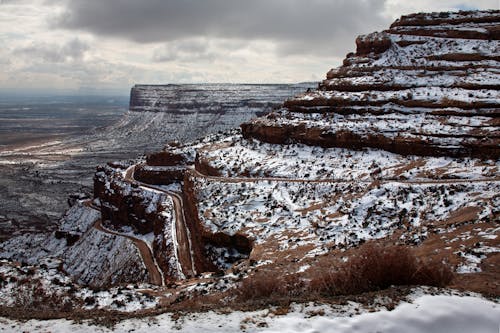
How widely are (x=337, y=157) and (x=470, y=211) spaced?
49.1 ft

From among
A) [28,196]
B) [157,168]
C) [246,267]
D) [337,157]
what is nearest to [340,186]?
[337,157]

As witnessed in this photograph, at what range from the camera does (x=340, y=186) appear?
30516 millimetres

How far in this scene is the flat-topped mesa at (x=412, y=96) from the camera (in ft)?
111

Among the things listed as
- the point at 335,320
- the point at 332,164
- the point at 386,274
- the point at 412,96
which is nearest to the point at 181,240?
the point at 332,164

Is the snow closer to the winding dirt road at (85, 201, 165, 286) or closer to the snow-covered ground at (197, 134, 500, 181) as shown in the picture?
the snow-covered ground at (197, 134, 500, 181)

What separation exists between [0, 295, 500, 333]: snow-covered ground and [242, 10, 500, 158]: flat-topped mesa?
25048 millimetres

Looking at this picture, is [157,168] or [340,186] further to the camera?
[157,168]

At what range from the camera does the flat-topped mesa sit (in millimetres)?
33844

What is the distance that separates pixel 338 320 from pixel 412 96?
3384cm

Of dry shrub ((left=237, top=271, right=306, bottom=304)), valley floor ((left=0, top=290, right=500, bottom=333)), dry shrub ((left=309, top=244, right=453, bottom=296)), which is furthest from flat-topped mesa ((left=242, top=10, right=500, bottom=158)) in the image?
valley floor ((left=0, top=290, right=500, bottom=333))

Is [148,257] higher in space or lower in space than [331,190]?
lower

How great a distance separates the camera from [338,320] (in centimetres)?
970

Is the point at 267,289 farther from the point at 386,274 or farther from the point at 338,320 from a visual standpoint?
the point at 338,320

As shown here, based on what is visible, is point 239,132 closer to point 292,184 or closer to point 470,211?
point 292,184
